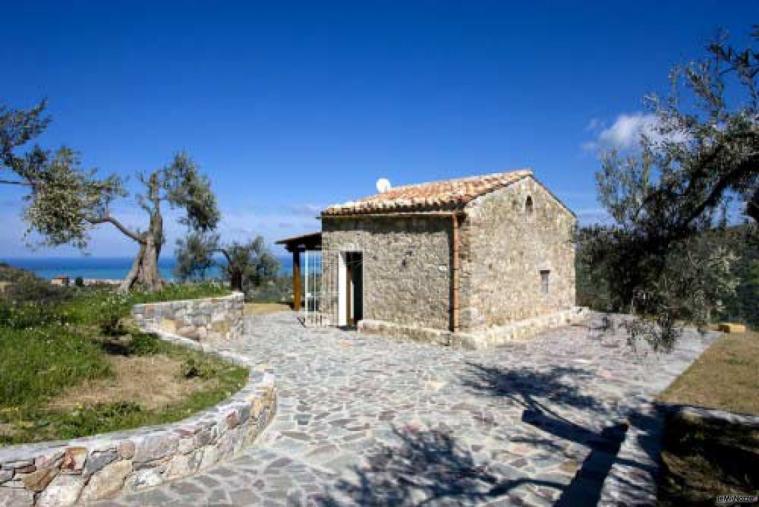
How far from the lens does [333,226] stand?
15.6 m

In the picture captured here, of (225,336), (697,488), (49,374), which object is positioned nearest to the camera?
(697,488)

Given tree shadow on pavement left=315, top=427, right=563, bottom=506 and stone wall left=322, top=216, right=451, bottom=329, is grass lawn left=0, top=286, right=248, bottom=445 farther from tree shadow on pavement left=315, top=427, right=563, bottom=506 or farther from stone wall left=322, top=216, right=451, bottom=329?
stone wall left=322, top=216, right=451, bottom=329

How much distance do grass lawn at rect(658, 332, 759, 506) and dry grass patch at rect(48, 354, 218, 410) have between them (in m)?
5.52

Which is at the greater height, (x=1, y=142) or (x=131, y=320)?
(x=1, y=142)

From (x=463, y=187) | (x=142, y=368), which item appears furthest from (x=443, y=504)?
(x=463, y=187)

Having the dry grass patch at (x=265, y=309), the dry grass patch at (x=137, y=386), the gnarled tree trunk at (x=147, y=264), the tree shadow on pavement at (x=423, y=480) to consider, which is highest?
the gnarled tree trunk at (x=147, y=264)

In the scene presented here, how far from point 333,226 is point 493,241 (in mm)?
5162

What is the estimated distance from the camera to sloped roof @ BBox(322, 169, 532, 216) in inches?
502

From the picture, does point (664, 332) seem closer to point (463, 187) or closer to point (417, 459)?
point (417, 459)

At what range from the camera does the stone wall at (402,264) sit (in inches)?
503

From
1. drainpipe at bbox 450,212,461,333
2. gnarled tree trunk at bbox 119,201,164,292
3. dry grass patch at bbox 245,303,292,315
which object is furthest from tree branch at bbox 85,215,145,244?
drainpipe at bbox 450,212,461,333

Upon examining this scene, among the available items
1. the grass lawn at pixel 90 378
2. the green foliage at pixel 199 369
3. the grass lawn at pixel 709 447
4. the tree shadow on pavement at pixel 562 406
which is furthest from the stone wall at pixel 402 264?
the green foliage at pixel 199 369

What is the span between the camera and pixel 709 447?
523 cm

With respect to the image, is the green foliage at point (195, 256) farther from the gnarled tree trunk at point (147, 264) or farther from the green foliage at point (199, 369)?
the green foliage at point (199, 369)
